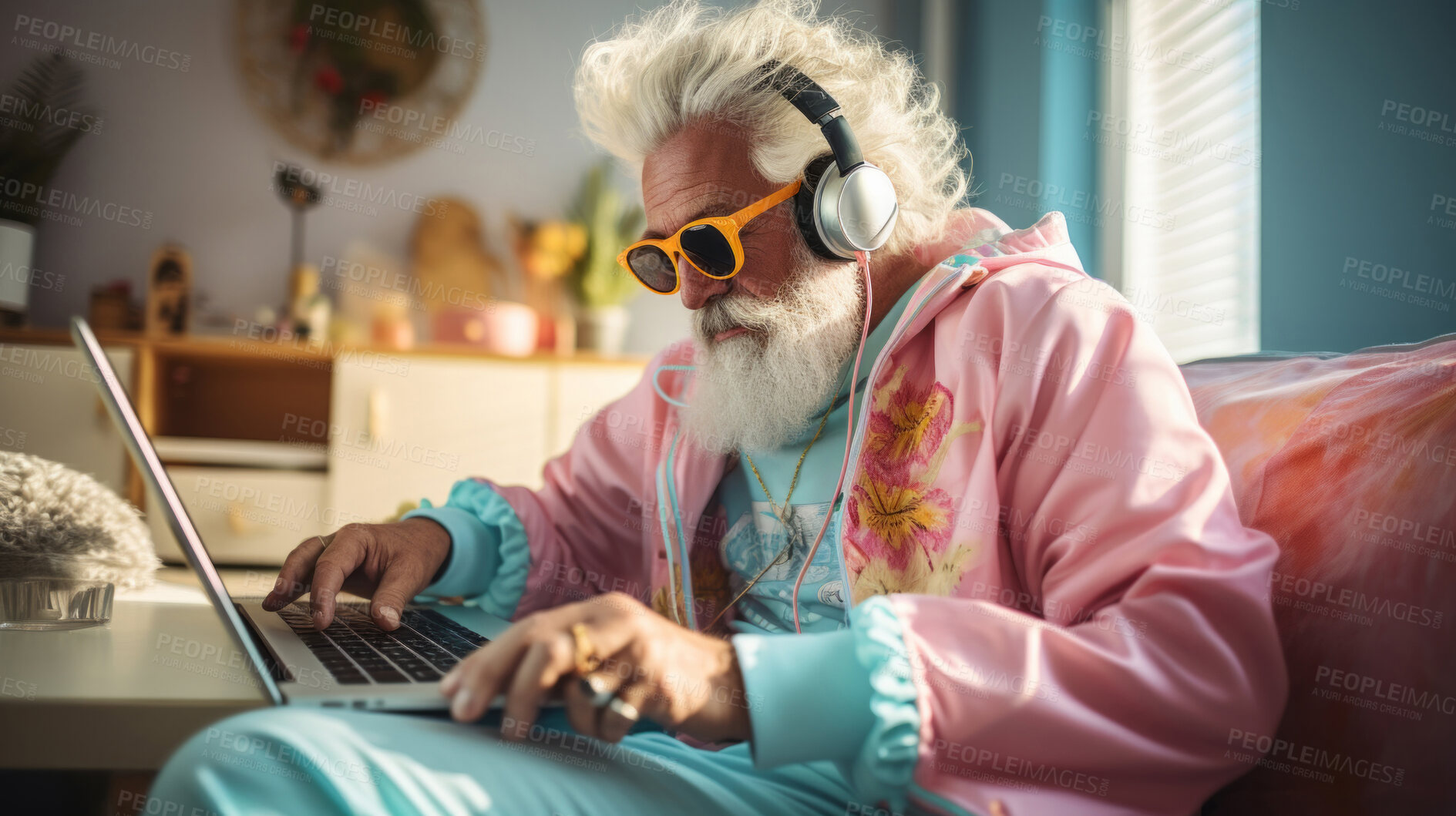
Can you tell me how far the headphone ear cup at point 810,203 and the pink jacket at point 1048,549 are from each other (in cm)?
16

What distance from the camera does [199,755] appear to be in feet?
1.67

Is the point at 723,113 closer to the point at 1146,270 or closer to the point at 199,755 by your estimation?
the point at 199,755

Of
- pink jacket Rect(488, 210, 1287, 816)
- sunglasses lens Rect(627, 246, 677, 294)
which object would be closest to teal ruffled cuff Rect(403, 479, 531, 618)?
pink jacket Rect(488, 210, 1287, 816)

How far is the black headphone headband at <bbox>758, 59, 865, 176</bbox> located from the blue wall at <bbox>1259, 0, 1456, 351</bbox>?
785mm

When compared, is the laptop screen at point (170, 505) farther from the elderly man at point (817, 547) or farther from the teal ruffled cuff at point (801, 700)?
the teal ruffled cuff at point (801, 700)

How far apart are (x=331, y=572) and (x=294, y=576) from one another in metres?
0.06

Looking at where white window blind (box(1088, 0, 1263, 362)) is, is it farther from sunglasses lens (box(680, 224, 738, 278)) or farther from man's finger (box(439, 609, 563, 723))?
man's finger (box(439, 609, 563, 723))

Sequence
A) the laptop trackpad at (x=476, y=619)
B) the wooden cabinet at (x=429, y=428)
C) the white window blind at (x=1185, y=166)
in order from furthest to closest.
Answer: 1. the wooden cabinet at (x=429, y=428)
2. the white window blind at (x=1185, y=166)
3. the laptop trackpad at (x=476, y=619)

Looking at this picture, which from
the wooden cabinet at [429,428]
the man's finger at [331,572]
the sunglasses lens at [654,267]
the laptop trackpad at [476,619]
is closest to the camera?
the man's finger at [331,572]

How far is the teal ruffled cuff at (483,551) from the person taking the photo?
3.85ft

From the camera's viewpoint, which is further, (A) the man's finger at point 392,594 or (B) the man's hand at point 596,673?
(A) the man's finger at point 392,594

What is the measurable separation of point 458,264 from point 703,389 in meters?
2.40

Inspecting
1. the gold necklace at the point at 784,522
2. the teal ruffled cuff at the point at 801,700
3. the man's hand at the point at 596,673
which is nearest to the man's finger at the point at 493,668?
the man's hand at the point at 596,673

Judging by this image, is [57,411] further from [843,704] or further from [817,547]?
[843,704]
